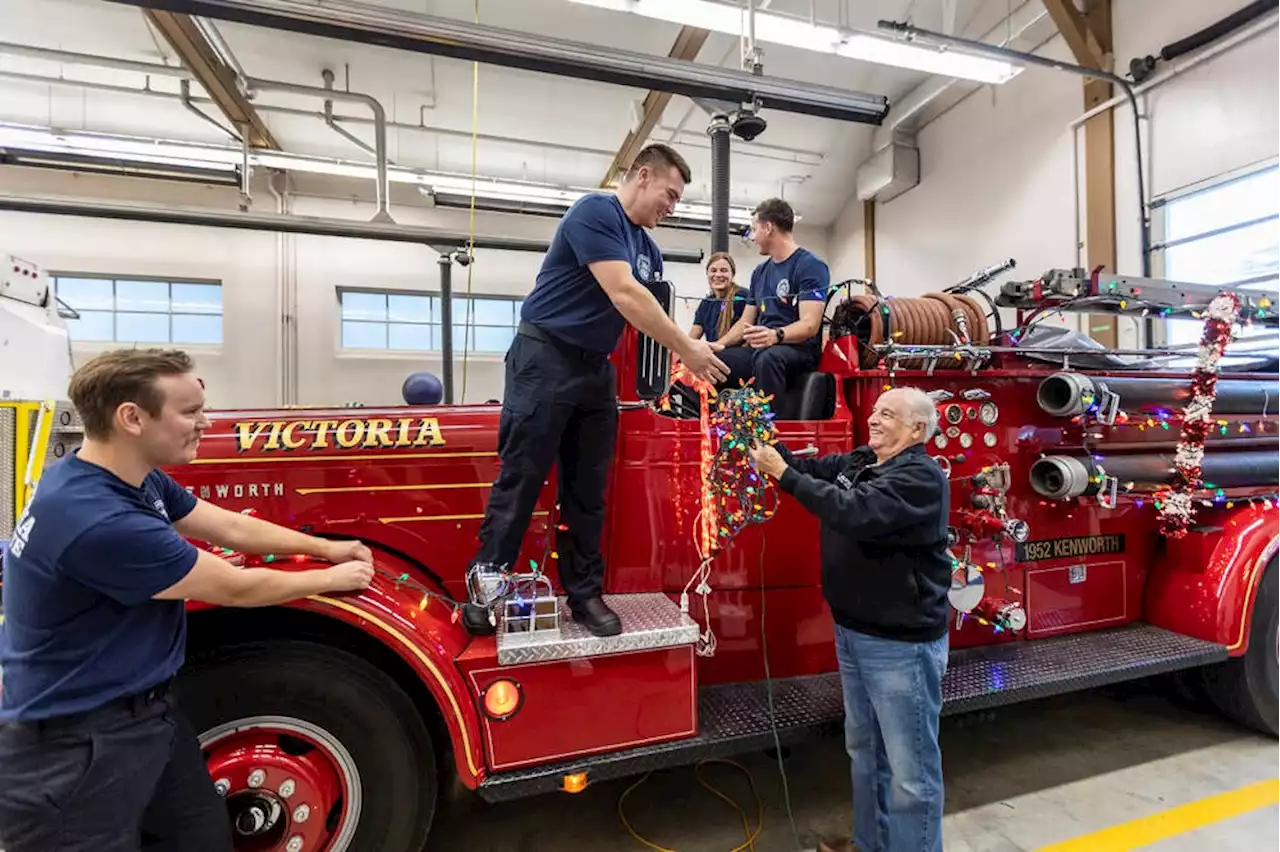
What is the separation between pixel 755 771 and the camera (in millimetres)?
3373

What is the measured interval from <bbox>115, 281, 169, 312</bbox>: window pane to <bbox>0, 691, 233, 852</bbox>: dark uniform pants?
34.4 ft

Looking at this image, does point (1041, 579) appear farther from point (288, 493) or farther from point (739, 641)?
point (288, 493)

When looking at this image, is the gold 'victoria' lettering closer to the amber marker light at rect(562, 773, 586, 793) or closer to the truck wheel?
the truck wheel

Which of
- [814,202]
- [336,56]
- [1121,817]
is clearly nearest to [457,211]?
[336,56]

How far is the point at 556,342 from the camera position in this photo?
91.8 inches

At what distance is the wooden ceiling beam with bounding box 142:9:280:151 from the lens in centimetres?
626

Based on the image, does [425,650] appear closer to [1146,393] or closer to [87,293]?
[1146,393]

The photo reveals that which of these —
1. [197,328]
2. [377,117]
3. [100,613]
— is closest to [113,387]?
[100,613]

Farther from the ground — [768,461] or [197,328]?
[197,328]

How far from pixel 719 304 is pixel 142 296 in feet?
32.6

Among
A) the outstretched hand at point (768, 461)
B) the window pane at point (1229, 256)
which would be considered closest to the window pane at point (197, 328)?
Result: the outstretched hand at point (768, 461)

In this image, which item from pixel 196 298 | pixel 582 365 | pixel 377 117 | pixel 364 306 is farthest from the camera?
pixel 364 306

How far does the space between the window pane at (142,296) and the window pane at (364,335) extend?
2539 mm

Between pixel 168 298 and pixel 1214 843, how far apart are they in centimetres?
1244
